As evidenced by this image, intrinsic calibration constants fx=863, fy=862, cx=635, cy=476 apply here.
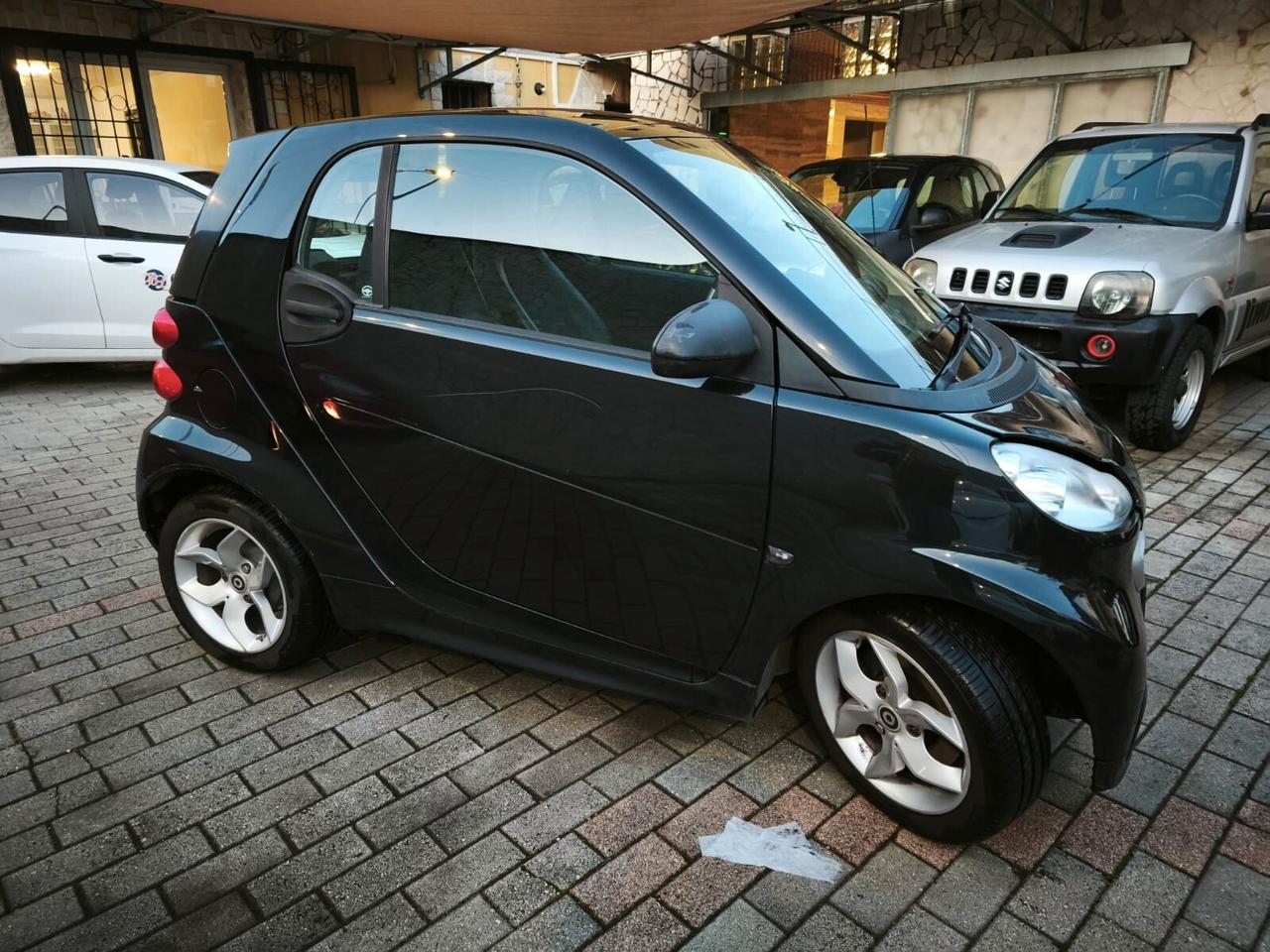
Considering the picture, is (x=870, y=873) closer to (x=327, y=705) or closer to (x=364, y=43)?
(x=327, y=705)

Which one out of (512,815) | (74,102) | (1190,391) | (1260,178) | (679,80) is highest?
(679,80)

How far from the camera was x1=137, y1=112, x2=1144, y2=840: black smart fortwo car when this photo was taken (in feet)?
6.68

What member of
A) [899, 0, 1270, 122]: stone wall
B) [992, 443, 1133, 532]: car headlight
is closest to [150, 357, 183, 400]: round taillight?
[992, 443, 1133, 532]: car headlight

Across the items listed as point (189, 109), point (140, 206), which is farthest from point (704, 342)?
point (189, 109)

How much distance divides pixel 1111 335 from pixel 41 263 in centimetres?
737

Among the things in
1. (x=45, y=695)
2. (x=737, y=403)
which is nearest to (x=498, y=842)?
(x=737, y=403)

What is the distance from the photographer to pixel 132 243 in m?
6.70

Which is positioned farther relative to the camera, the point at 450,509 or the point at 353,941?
the point at 450,509

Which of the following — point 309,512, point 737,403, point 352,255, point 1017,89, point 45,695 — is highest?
point 1017,89

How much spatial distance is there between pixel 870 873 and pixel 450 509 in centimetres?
150

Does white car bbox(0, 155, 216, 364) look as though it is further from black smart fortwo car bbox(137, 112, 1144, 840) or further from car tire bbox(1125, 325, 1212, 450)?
car tire bbox(1125, 325, 1212, 450)

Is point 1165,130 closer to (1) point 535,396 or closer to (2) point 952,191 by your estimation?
(2) point 952,191

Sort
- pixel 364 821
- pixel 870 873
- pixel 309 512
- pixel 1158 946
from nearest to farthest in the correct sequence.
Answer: pixel 1158 946 < pixel 870 873 < pixel 364 821 < pixel 309 512

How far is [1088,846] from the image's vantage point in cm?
228
